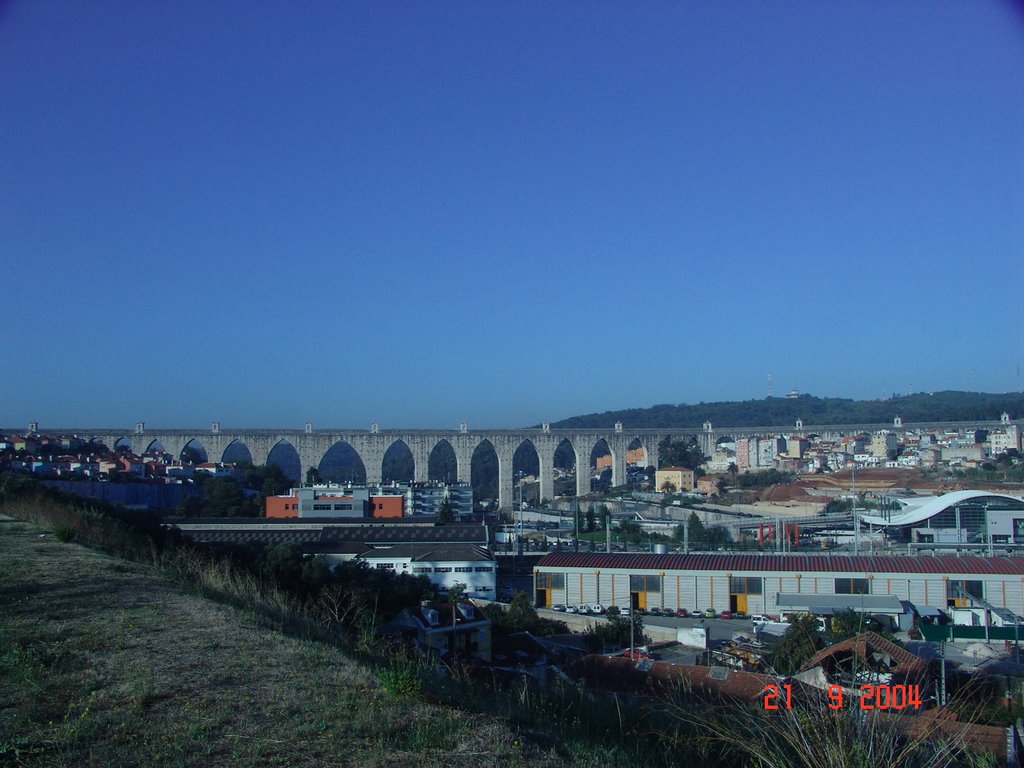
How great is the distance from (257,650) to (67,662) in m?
0.48

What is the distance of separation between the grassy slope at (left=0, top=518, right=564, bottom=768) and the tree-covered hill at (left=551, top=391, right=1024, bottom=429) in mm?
52208

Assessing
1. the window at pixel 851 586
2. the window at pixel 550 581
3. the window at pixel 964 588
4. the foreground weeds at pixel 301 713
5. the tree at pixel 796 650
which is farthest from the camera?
the window at pixel 550 581

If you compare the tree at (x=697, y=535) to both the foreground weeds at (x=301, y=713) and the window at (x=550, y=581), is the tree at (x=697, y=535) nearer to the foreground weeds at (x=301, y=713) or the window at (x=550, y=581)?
the window at (x=550, y=581)

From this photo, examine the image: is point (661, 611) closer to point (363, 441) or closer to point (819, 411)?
point (363, 441)

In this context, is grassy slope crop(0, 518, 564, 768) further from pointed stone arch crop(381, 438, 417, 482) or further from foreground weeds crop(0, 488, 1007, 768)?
pointed stone arch crop(381, 438, 417, 482)

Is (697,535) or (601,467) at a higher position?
(697,535)

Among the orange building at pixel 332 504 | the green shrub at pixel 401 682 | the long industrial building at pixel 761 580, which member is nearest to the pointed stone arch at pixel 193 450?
the orange building at pixel 332 504

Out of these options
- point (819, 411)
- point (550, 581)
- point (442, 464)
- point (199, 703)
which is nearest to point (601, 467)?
point (442, 464)

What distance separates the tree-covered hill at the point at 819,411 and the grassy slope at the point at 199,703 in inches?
2055

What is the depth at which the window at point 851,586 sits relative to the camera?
11664mm

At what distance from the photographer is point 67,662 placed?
2248 millimetres

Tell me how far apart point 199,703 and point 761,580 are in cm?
1123

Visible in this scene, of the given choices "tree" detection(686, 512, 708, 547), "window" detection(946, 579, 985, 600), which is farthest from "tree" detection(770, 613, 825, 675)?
"tree" detection(686, 512, 708, 547)

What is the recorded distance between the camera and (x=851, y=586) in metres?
11.7
